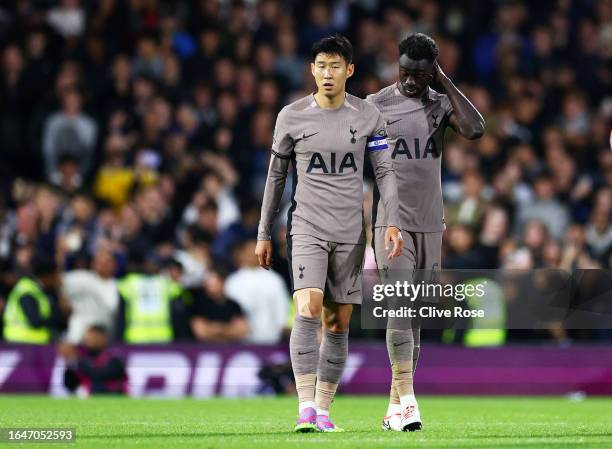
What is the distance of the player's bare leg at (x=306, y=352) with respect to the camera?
27.9ft

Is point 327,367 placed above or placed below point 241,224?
below

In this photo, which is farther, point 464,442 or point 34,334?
point 34,334

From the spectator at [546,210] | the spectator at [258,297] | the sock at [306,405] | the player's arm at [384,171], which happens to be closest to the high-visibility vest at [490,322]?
the spectator at [258,297]

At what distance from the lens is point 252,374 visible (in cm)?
1509

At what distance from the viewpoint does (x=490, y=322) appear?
48.1ft

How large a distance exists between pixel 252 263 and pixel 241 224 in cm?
105

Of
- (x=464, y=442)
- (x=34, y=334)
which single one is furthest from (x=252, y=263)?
(x=464, y=442)

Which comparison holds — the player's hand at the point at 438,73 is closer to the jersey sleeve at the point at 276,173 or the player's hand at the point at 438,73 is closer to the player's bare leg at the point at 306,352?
the jersey sleeve at the point at 276,173

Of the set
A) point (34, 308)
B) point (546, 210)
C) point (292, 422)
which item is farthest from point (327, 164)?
point (546, 210)

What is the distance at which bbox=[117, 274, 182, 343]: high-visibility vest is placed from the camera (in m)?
15.2

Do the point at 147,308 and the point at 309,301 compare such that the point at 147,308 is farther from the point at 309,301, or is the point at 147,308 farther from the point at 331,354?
the point at 309,301

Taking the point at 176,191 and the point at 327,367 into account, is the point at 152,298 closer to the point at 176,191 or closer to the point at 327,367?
the point at 176,191

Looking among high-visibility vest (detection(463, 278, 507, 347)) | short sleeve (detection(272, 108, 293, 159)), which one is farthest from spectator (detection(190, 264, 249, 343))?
short sleeve (detection(272, 108, 293, 159))

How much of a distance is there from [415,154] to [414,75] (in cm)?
50
